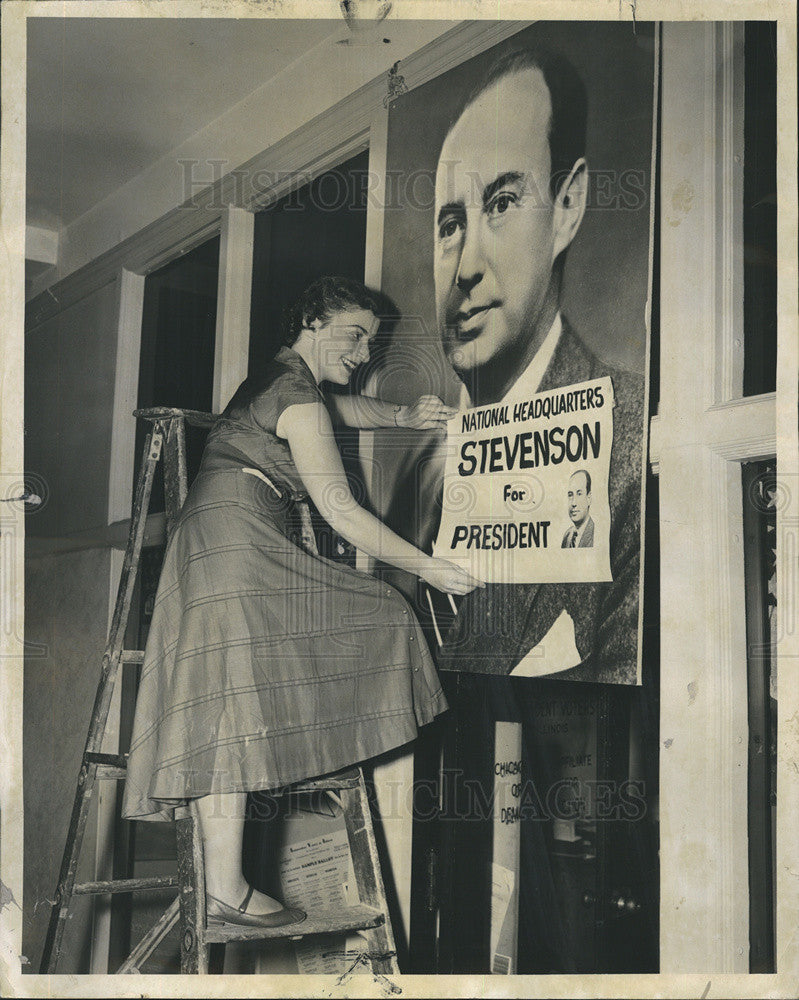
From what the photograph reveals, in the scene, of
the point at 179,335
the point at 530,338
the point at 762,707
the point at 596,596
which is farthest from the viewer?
the point at 179,335

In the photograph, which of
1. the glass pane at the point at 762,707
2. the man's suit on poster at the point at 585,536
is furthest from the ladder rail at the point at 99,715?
the glass pane at the point at 762,707

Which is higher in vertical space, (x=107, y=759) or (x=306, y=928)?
(x=107, y=759)

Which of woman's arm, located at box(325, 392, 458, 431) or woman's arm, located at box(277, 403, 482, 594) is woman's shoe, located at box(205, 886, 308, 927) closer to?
woman's arm, located at box(277, 403, 482, 594)

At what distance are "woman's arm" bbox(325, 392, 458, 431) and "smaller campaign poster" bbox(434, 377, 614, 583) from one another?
0.06m

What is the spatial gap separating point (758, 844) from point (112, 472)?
1.40 m

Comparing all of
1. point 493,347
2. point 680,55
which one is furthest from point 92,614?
point 680,55

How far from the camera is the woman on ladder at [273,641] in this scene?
73.8 inches

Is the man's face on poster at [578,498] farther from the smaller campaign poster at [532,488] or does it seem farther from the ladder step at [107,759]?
the ladder step at [107,759]

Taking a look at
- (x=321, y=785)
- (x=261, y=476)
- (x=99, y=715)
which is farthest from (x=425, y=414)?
(x=99, y=715)

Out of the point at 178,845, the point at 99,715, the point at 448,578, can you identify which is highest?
the point at 448,578

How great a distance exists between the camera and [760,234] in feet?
5.43

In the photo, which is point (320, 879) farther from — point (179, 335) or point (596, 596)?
point (179, 335)

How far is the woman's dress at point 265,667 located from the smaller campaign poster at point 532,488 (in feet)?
0.66

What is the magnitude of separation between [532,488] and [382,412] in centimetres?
37
